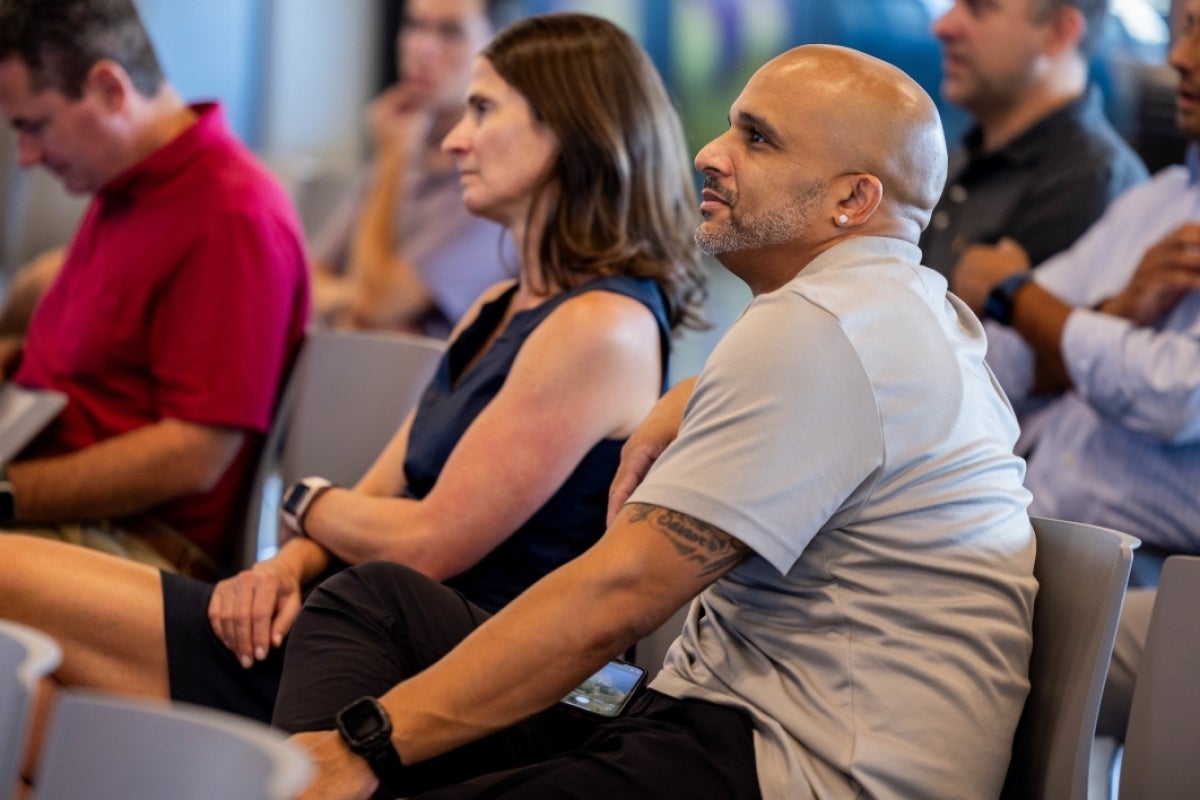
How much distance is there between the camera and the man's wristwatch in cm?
217

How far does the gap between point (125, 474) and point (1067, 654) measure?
1650 millimetres

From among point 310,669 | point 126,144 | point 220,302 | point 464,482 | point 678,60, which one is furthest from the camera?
point 678,60

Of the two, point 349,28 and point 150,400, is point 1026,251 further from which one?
point 349,28

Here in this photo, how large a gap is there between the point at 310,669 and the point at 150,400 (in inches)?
43.8

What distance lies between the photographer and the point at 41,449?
2.63 m

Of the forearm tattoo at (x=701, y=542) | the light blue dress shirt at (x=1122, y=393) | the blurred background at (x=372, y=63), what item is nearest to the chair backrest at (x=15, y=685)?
the forearm tattoo at (x=701, y=542)

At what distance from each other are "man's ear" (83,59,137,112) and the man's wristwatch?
→ 0.95 meters

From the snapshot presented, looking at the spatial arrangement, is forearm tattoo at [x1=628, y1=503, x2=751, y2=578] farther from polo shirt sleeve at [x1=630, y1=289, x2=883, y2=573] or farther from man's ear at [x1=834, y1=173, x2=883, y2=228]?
man's ear at [x1=834, y1=173, x2=883, y2=228]

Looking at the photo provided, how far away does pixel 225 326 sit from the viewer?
8.20 feet

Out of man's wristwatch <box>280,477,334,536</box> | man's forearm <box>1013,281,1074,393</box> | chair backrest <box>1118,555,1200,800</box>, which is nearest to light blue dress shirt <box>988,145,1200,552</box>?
man's forearm <box>1013,281,1074,393</box>

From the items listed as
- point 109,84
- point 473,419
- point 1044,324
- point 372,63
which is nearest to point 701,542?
point 473,419

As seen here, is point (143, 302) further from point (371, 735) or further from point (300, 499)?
point (371, 735)

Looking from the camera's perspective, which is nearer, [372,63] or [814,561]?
[814,561]

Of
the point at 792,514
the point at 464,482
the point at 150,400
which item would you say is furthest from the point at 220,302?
the point at 792,514
